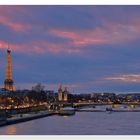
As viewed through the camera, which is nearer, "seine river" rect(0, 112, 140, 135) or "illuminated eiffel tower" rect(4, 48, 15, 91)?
"seine river" rect(0, 112, 140, 135)

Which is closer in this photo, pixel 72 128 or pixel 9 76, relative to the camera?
pixel 72 128

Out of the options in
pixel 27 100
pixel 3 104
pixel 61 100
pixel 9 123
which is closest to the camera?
pixel 9 123

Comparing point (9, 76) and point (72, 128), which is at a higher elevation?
point (9, 76)

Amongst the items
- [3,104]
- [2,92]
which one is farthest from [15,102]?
[3,104]

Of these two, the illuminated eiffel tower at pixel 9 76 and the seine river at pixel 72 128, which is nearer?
the seine river at pixel 72 128

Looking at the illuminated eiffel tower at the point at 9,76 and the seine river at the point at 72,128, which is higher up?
the illuminated eiffel tower at the point at 9,76

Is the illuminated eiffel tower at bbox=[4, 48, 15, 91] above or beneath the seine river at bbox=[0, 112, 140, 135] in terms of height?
above
